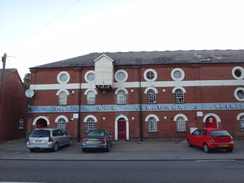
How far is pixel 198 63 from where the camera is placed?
61.2ft

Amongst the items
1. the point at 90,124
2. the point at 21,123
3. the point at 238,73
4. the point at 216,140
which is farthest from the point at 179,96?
the point at 21,123

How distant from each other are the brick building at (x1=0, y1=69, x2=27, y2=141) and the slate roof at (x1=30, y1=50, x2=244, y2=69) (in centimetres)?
471

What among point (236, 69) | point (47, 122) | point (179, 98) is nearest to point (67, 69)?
point (47, 122)

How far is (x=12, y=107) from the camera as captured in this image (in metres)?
21.3

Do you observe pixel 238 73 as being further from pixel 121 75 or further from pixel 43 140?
pixel 43 140

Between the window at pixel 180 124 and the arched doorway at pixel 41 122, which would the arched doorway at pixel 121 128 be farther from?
the arched doorway at pixel 41 122

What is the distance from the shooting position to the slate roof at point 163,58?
1923 centimetres

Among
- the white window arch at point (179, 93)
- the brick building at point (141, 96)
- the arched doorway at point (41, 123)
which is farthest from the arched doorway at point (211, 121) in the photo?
the arched doorway at point (41, 123)

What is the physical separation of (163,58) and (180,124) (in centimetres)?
770

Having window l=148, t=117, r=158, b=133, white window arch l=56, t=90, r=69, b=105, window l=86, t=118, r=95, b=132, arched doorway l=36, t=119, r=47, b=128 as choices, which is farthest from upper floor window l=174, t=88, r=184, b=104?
arched doorway l=36, t=119, r=47, b=128

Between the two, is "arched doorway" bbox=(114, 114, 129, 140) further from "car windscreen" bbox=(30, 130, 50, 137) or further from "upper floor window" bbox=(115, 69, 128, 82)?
"car windscreen" bbox=(30, 130, 50, 137)

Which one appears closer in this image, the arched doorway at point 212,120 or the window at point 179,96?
the arched doorway at point 212,120

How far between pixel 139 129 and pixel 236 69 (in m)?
12.2

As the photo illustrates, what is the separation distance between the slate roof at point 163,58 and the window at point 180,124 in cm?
608
